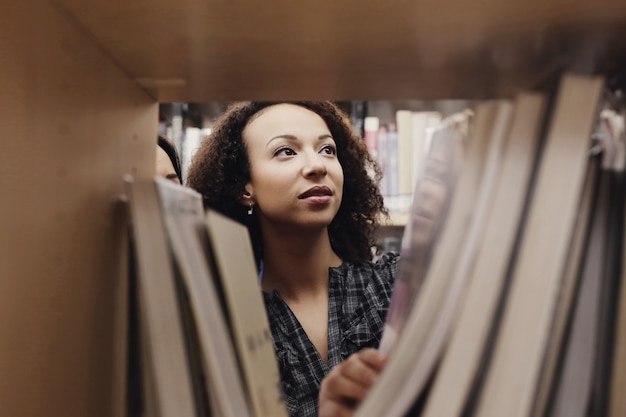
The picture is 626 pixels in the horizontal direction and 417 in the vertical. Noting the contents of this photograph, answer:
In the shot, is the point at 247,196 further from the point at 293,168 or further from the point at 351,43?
the point at 351,43

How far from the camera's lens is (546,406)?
1.21 feet

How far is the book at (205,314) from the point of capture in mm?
377

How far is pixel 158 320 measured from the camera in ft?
1.29

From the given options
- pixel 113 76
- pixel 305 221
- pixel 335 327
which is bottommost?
pixel 335 327

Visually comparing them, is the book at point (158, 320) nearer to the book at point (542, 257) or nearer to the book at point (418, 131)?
the book at point (542, 257)

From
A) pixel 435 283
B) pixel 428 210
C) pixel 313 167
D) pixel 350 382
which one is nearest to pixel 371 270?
pixel 313 167

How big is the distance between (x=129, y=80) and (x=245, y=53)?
14 centimetres

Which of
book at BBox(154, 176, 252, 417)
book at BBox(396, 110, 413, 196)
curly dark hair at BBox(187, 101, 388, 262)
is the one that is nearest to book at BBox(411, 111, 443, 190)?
book at BBox(396, 110, 413, 196)

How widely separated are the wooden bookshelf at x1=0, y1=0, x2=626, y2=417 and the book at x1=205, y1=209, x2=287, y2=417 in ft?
0.30

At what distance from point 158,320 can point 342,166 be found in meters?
1.55

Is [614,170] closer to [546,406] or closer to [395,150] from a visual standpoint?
[546,406]

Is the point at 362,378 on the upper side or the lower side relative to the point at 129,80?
lower

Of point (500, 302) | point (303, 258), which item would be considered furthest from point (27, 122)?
point (303, 258)

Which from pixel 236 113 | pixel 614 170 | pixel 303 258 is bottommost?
pixel 303 258
